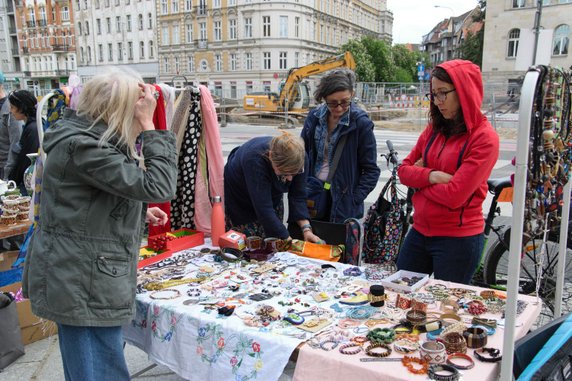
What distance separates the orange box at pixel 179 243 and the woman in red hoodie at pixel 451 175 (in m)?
1.19

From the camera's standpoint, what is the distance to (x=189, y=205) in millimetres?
2863

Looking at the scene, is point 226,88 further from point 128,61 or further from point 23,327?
point 23,327

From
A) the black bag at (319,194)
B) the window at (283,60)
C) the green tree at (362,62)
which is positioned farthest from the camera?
the window at (283,60)

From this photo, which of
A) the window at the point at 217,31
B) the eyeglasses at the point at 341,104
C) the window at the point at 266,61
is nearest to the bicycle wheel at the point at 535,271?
the eyeglasses at the point at 341,104

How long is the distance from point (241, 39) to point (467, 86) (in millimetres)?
39245

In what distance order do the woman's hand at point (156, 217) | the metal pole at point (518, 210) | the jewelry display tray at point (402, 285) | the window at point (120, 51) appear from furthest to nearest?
1. the window at point (120, 51)
2. the woman's hand at point (156, 217)
3. the jewelry display tray at point (402, 285)
4. the metal pole at point (518, 210)

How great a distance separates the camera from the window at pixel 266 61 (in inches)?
1521

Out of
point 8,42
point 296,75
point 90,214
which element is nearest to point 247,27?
point 296,75

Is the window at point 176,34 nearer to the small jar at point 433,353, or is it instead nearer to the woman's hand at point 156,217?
the woman's hand at point 156,217

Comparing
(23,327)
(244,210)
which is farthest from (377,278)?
(23,327)

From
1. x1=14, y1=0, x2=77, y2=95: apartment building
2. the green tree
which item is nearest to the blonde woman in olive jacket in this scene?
the green tree


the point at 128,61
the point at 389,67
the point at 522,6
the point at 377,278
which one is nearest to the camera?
the point at 377,278

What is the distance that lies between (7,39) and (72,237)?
62937 mm

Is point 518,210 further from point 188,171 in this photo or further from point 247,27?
point 247,27
